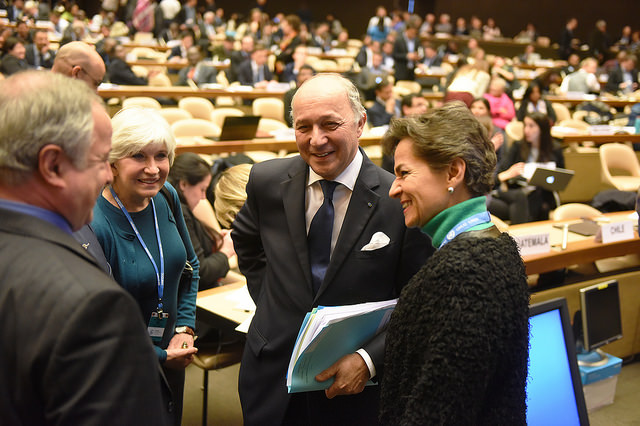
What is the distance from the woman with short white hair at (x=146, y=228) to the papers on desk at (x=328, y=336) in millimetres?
535

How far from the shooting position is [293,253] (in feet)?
5.89

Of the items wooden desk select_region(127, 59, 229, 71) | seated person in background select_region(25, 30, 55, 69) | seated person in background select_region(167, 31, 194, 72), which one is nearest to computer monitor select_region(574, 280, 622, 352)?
seated person in background select_region(25, 30, 55, 69)

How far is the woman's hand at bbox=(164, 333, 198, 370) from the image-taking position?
6.55ft

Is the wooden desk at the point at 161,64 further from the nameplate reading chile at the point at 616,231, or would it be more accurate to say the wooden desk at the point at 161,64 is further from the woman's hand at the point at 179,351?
the woman's hand at the point at 179,351

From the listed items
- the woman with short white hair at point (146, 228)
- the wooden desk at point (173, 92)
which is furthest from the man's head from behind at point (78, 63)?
the wooden desk at point (173, 92)

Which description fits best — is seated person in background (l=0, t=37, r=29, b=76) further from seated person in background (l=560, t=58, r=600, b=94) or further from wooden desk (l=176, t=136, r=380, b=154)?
seated person in background (l=560, t=58, r=600, b=94)

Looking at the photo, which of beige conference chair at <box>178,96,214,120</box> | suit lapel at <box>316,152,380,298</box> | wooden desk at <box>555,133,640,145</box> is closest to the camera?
suit lapel at <box>316,152,380,298</box>

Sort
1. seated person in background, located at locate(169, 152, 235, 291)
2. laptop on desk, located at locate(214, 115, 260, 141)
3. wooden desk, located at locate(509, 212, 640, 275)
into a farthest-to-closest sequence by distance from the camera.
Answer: laptop on desk, located at locate(214, 115, 260, 141) < wooden desk, located at locate(509, 212, 640, 275) < seated person in background, located at locate(169, 152, 235, 291)

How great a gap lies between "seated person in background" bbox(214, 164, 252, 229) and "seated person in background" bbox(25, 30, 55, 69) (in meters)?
8.43

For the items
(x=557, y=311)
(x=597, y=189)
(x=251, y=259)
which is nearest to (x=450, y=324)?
(x=251, y=259)

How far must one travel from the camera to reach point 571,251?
3559 mm

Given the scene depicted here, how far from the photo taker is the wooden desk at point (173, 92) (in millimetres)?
8047

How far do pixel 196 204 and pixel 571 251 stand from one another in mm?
2098

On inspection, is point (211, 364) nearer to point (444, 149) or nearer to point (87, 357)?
point (444, 149)
